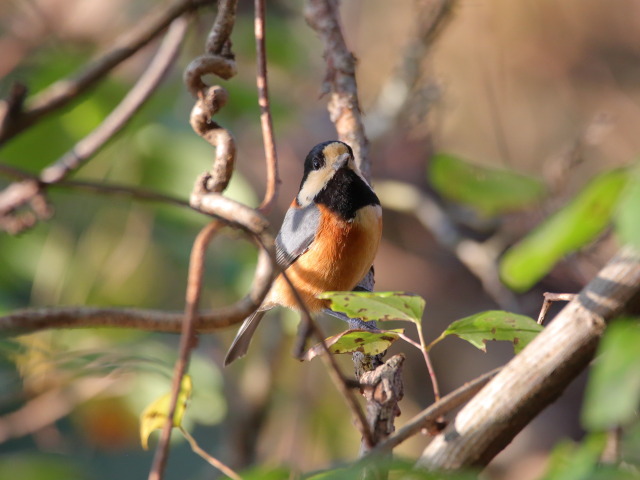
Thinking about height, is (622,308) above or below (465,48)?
below

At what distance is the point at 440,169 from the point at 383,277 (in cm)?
182

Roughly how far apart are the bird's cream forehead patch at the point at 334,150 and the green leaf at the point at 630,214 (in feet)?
3.72

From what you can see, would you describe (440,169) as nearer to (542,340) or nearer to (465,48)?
(542,340)

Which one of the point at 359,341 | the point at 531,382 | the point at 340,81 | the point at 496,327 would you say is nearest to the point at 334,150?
the point at 340,81

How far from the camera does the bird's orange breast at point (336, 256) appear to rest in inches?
76.4

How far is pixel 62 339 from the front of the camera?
101 inches

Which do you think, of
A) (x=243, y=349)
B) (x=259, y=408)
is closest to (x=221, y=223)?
(x=243, y=349)

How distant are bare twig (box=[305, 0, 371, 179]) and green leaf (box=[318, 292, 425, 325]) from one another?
0.76 metres

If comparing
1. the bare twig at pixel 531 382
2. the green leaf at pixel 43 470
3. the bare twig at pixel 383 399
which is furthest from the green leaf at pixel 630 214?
the green leaf at pixel 43 470

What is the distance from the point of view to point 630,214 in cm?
57

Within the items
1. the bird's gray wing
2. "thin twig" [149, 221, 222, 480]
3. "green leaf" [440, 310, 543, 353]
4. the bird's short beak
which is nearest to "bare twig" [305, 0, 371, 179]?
the bird's short beak

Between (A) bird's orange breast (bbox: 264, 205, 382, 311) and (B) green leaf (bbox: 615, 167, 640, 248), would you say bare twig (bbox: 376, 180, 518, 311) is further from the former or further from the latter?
(B) green leaf (bbox: 615, 167, 640, 248)

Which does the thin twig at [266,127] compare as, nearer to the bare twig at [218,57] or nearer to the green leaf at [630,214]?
the bare twig at [218,57]

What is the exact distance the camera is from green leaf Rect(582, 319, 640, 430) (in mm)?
543
